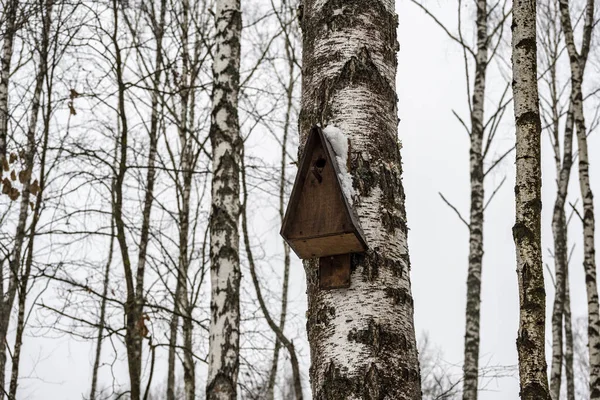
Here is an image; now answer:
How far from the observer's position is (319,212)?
1731 mm

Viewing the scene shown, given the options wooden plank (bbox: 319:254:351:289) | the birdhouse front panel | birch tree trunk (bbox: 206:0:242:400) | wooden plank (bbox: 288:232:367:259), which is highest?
birch tree trunk (bbox: 206:0:242:400)

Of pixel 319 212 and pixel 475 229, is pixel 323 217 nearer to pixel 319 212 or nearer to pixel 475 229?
pixel 319 212

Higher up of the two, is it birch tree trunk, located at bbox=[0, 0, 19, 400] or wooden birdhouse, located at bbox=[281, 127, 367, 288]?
birch tree trunk, located at bbox=[0, 0, 19, 400]

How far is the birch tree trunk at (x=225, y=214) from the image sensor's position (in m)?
4.55

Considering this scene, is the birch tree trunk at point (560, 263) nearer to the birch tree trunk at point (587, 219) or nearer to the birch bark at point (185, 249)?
the birch tree trunk at point (587, 219)

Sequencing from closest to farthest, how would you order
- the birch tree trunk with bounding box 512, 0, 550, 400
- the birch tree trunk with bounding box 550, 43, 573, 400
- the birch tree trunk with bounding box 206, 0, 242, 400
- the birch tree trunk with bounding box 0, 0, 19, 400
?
the birch tree trunk with bounding box 512, 0, 550, 400 < the birch tree trunk with bounding box 206, 0, 242, 400 < the birch tree trunk with bounding box 0, 0, 19, 400 < the birch tree trunk with bounding box 550, 43, 573, 400

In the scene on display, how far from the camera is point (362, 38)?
190cm

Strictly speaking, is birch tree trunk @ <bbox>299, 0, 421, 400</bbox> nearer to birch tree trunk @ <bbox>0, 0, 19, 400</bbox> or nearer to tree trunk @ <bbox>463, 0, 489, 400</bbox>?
birch tree trunk @ <bbox>0, 0, 19, 400</bbox>

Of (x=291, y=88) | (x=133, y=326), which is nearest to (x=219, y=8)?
(x=133, y=326)

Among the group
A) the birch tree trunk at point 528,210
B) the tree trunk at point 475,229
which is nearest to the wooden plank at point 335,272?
the birch tree trunk at point 528,210

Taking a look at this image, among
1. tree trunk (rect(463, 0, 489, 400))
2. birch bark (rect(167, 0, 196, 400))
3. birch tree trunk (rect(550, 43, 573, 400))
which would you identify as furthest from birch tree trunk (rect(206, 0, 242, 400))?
birch tree trunk (rect(550, 43, 573, 400))

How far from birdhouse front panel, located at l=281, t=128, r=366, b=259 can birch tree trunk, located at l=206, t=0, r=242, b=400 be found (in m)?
2.97

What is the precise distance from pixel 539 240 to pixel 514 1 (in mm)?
1371

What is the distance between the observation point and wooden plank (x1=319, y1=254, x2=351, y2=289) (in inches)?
65.1
